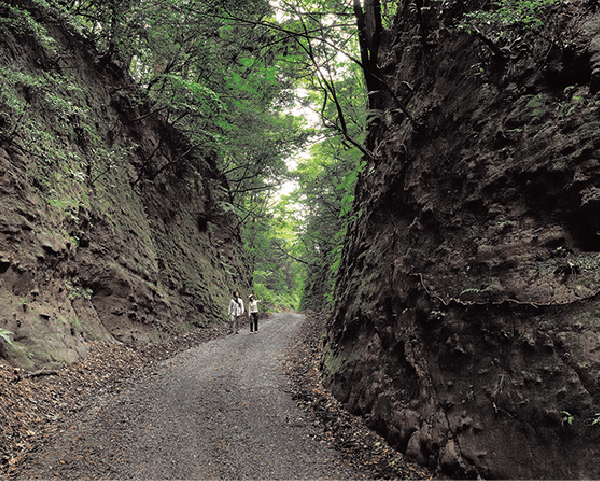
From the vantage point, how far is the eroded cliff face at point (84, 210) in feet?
24.3

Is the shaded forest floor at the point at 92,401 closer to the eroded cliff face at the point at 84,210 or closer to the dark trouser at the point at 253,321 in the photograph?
the eroded cliff face at the point at 84,210

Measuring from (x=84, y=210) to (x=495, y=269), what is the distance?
10.8 meters

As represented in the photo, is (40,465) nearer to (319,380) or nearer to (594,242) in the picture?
(319,380)

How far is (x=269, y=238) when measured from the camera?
96.1ft

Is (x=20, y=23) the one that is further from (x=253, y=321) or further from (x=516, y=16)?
(x=253, y=321)

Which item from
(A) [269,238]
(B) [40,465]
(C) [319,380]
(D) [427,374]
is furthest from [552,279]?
(A) [269,238]

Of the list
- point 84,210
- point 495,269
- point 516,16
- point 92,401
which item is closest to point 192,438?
point 92,401

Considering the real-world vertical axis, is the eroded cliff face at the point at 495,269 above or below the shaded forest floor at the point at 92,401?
above

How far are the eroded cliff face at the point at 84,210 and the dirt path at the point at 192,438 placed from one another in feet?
7.52

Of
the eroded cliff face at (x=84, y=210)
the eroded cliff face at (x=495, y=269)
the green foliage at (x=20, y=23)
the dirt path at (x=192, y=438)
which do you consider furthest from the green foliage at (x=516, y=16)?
the green foliage at (x=20, y=23)

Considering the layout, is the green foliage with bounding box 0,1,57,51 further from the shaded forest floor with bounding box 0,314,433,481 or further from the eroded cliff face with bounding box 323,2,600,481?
the eroded cliff face with bounding box 323,2,600,481

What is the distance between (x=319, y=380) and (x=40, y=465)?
214 inches

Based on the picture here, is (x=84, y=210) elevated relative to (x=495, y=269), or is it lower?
elevated

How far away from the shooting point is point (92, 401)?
636 centimetres
